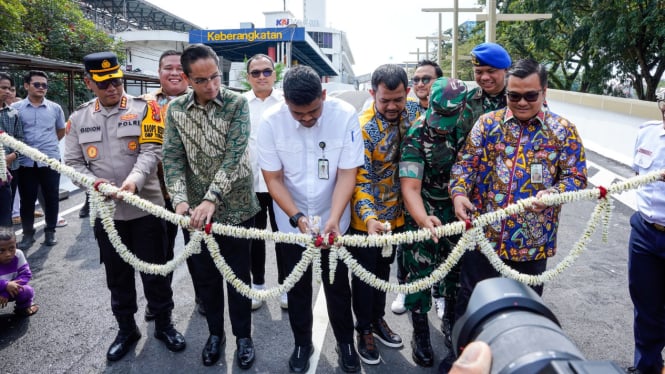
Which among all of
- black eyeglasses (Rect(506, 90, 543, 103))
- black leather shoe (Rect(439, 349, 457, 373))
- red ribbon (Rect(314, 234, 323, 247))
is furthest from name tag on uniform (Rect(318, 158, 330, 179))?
black leather shoe (Rect(439, 349, 457, 373))

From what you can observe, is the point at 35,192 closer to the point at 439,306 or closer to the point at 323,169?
the point at 323,169

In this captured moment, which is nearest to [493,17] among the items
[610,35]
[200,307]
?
[610,35]

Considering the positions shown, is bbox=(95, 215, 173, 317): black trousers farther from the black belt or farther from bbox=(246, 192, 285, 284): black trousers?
the black belt

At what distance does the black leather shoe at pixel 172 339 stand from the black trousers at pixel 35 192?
316cm

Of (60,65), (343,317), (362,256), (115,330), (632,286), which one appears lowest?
(115,330)

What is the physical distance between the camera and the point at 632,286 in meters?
2.84

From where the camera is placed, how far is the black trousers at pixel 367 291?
2.90 meters

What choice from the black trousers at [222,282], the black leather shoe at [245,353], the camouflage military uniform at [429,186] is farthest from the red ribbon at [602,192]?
the black leather shoe at [245,353]

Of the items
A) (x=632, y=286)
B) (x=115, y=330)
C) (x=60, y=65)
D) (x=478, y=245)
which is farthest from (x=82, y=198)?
(x=632, y=286)

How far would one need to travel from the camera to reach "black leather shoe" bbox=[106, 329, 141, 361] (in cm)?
309

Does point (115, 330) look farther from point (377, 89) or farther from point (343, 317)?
point (377, 89)

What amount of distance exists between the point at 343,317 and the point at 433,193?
1.00m

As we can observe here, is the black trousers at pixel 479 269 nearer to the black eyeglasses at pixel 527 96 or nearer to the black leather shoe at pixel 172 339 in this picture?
the black eyeglasses at pixel 527 96

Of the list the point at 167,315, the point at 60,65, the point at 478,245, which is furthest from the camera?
the point at 60,65
